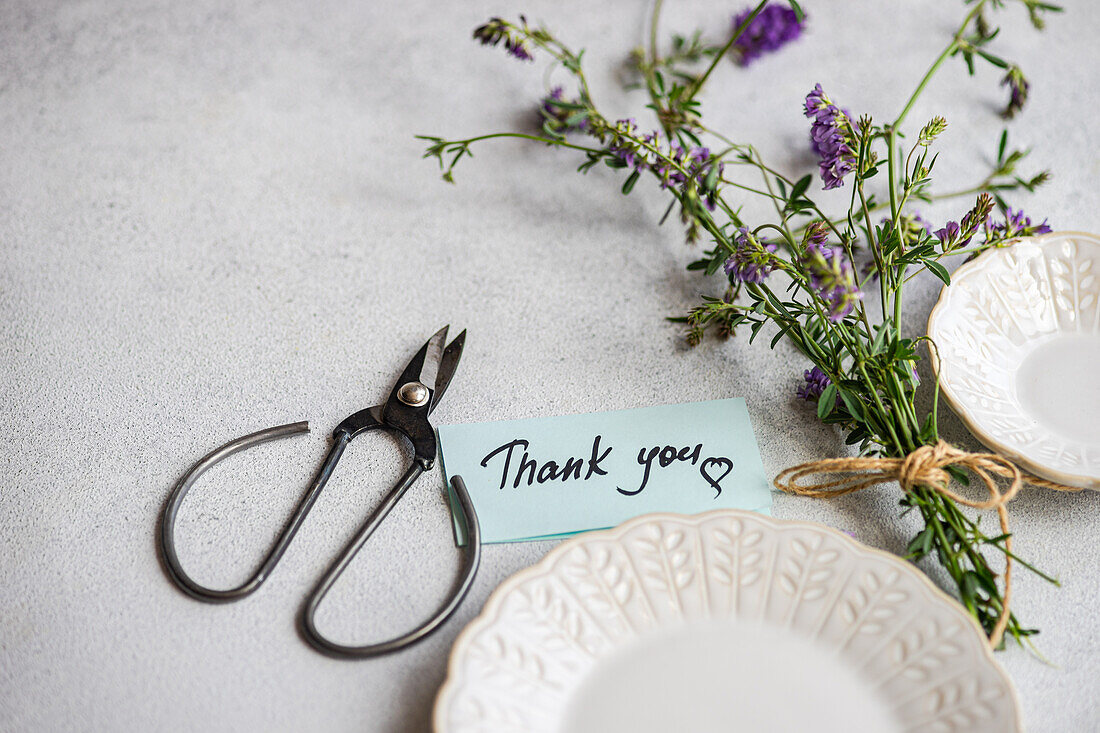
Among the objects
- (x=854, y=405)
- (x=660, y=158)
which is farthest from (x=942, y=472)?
(x=660, y=158)

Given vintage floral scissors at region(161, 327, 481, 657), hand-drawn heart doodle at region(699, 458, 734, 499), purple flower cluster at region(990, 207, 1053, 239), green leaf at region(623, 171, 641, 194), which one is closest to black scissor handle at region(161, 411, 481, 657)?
vintage floral scissors at region(161, 327, 481, 657)

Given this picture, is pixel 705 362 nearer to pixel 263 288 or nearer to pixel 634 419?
pixel 634 419

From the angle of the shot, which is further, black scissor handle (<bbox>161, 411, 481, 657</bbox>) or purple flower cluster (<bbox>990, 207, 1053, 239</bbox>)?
purple flower cluster (<bbox>990, 207, 1053, 239</bbox>)

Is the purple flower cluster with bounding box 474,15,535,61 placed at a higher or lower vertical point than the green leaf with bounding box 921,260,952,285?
higher

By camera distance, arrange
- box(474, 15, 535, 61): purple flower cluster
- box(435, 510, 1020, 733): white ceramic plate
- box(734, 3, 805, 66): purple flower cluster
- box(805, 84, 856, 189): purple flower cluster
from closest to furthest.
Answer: box(435, 510, 1020, 733): white ceramic plate → box(805, 84, 856, 189): purple flower cluster → box(474, 15, 535, 61): purple flower cluster → box(734, 3, 805, 66): purple flower cluster

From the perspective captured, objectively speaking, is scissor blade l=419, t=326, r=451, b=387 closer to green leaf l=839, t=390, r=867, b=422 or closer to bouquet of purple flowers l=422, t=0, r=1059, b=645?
bouquet of purple flowers l=422, t=0, r=1059, b=645

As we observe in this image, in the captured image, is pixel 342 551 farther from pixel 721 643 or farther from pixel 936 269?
pixel 936 269

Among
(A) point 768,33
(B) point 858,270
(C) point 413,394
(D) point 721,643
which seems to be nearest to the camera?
(D) point 721,643
